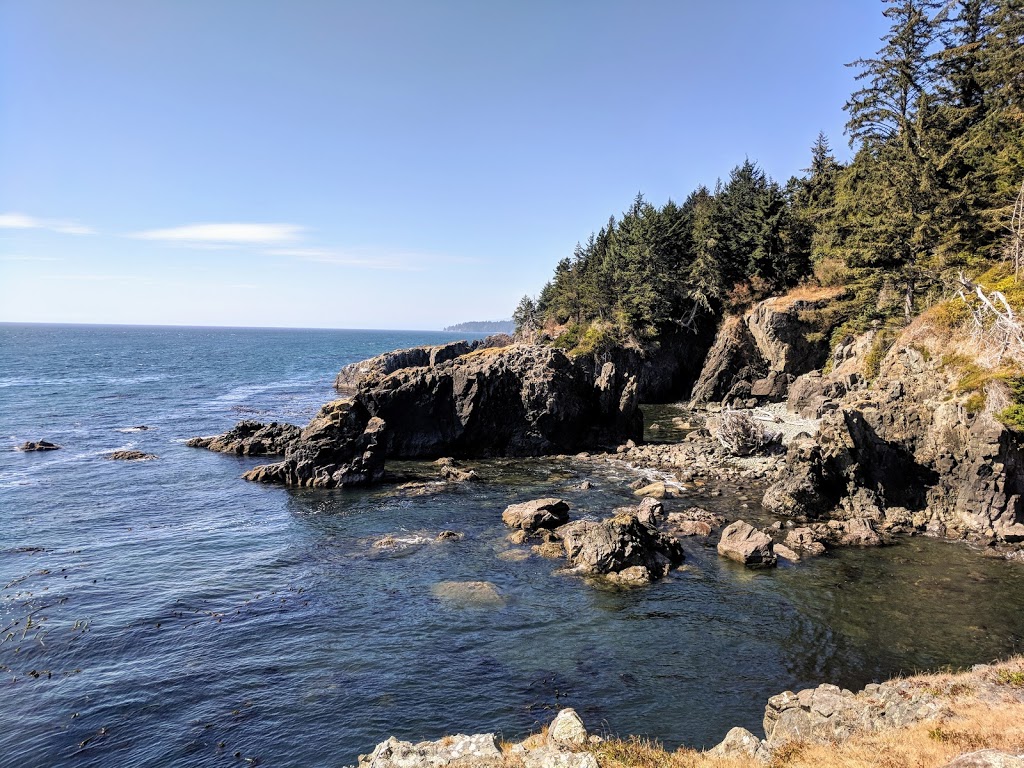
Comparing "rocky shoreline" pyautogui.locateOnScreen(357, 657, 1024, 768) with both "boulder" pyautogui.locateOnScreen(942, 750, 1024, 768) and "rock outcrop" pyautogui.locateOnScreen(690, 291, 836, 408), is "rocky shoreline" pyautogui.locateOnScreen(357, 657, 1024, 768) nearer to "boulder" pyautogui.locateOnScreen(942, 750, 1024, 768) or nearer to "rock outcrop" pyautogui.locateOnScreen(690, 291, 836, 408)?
"boulder" pyautogui.locateOnScreen(942, 750, 1024, 768)

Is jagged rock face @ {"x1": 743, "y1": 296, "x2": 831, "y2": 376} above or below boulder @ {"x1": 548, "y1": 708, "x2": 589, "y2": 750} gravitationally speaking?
above

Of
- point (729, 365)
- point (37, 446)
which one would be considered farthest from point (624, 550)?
point (37, 446)

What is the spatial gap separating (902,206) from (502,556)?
5160 cm

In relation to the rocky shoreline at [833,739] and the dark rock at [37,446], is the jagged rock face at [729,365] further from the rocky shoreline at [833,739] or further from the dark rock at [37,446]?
the dark rock at [37,446]

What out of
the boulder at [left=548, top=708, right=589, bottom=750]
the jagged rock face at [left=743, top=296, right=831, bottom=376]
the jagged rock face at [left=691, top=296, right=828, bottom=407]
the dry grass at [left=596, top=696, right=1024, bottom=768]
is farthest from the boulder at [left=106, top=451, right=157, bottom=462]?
the jagged rock face at [left=743, top=296, right=831, bottom=376]

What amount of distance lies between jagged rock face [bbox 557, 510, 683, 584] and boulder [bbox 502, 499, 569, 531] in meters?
3.93

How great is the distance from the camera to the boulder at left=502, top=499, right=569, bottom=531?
130 ft

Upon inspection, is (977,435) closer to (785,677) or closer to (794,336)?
(785,677)

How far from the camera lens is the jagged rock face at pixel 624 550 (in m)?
32.8

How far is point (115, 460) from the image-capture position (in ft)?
196

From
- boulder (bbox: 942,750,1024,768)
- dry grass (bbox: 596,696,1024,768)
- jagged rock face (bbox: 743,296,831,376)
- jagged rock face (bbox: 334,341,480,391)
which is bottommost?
dry grass (bbox: 596,696,1024,768)

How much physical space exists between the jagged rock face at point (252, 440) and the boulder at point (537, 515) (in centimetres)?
3122

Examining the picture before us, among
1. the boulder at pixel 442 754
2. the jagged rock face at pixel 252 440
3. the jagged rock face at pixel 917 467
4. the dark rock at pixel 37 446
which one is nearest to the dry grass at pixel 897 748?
the boulder at pixel 442 754

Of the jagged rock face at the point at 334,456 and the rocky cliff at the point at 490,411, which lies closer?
the jagged rock face at the point at 334,456
